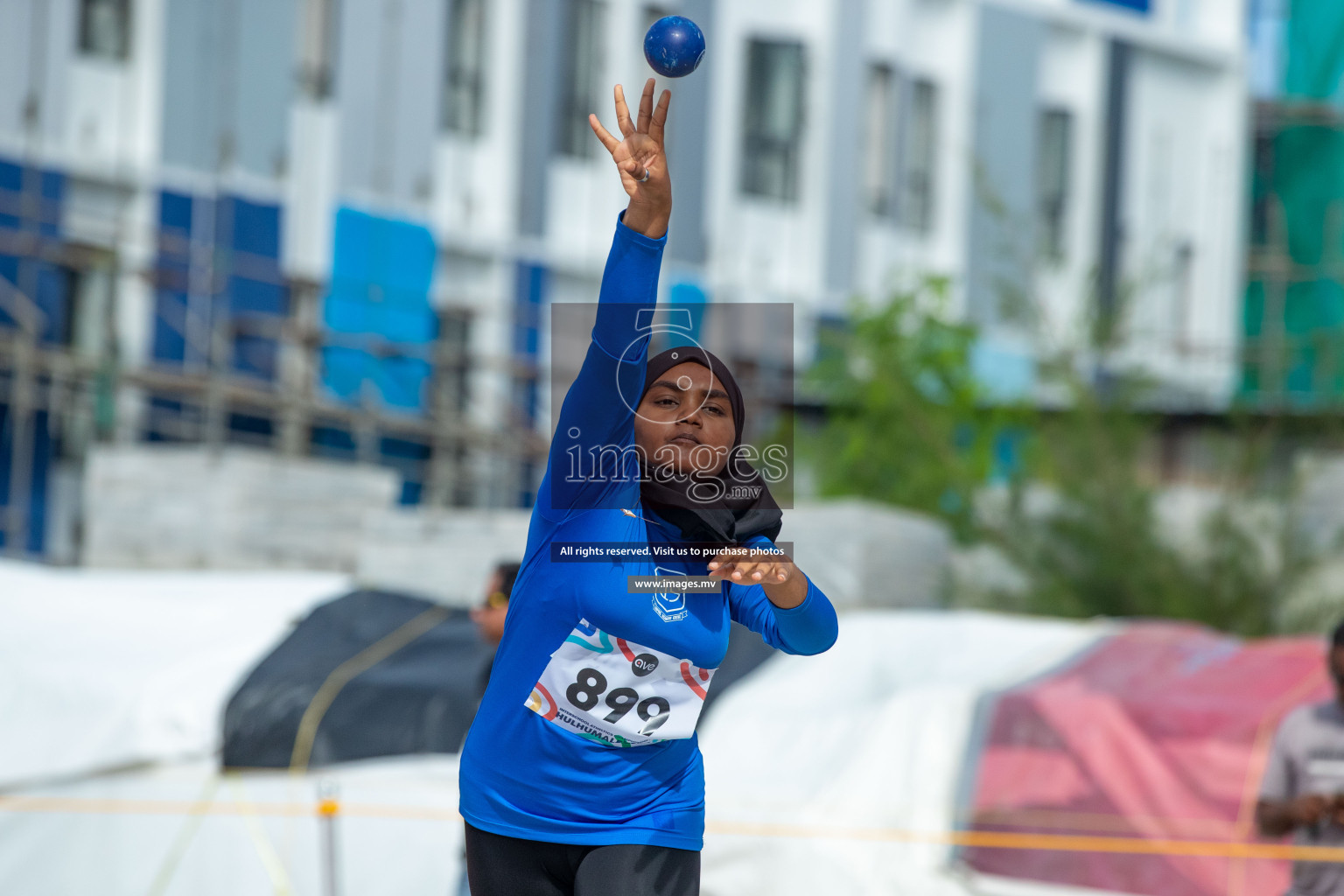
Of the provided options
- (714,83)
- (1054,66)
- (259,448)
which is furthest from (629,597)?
(1054,66)

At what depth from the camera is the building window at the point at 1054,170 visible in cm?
1892

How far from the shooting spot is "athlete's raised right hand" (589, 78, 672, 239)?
2.23m

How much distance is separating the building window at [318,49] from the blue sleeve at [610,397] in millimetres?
11300

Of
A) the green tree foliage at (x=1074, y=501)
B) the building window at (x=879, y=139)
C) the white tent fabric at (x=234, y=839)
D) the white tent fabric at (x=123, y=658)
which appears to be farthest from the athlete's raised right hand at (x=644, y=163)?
the building window at (x=879, y=139)

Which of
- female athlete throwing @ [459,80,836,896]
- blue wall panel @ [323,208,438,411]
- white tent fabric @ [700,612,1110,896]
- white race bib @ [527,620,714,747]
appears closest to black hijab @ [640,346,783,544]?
female athlete throwing @ [459,80,836,896]

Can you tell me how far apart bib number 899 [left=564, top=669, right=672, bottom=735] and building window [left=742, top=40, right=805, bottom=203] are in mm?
14433

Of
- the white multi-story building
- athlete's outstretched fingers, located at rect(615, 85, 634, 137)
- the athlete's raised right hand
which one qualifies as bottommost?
the athlete's raised right hand

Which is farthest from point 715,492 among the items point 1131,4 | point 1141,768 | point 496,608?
point 1131,4

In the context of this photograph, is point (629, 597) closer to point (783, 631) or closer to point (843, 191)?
point (783, 631)

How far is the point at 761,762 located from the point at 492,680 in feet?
13.3

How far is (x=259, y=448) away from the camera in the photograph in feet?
39.8

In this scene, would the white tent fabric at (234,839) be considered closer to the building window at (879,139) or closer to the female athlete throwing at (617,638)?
the female athlete throwing at (617,638)

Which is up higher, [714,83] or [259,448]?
[714,83]

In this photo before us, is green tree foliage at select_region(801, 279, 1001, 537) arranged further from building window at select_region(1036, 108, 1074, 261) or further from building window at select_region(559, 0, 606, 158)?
building window at select_region(1036, 108, 1074, 261)
